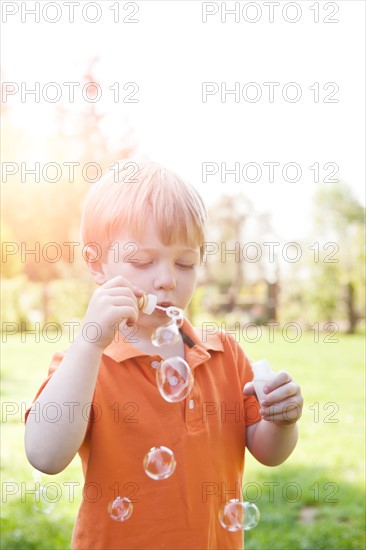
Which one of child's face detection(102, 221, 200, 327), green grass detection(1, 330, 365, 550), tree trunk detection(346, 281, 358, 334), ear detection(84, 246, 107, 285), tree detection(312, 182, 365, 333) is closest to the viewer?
child's face detection(102, 221, 200, 327)

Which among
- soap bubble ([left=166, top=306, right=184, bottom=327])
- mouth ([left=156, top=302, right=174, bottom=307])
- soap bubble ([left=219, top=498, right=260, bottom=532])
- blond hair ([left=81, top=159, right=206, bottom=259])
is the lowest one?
soap bubble ([left=219, top=498, right=260, bottom=532])

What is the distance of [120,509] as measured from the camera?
146 centimetres

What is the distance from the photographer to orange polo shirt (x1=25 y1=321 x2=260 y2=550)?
4.84ft

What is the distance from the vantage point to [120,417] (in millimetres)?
1486

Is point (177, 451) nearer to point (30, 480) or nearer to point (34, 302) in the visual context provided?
point (30, 480)

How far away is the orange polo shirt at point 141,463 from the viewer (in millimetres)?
1477

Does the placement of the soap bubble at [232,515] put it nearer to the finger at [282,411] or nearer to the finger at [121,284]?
the finger at [282,411]

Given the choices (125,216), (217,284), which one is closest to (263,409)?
(125,216)

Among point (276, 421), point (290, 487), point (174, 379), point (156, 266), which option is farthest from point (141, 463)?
point (290, 487)

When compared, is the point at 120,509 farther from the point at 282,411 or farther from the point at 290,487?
the point at 290,487

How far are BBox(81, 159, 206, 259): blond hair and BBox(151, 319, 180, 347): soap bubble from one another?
174mm

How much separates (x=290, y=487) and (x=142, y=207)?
8.31ft

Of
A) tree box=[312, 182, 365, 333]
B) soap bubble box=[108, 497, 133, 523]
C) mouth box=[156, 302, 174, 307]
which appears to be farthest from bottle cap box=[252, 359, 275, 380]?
tree box=[312, 182, 365, 333]

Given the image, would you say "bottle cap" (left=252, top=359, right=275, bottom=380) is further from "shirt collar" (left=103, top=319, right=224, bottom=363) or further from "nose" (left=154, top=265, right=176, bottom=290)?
"nose" (left=154, top=265, right=176, bottom=290)
